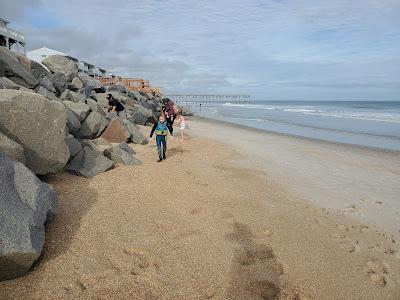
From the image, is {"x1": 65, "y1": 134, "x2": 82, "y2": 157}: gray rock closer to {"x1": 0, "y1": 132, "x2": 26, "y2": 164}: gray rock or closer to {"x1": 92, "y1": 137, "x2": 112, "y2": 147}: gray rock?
{"x1": 0, "y1": 132, "x2": 26, "y2": 164}: gray rock

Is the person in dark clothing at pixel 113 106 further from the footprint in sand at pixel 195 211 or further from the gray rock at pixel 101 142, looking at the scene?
the footprint in sand at pixel 195 211

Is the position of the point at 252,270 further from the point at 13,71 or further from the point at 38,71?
Result: the point at 38,71

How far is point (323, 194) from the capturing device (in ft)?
31.0

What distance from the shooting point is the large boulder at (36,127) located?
6359 millimetres

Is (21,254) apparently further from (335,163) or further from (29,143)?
(335,163)

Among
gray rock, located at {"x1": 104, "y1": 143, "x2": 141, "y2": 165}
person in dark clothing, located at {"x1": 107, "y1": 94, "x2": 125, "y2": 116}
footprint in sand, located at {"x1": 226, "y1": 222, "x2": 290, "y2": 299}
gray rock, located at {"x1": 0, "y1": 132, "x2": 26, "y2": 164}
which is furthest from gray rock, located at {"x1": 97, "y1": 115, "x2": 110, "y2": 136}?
footprint in sand, located at {"x1": 226, "y1": 222, "x2": 290, "y2": 299}

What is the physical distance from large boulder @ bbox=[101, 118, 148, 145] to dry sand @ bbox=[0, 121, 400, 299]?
14.9 ft

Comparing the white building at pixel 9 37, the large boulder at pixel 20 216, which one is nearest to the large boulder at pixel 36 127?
the large boulder at pixel 20 216

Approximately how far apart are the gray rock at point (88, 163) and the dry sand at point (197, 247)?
0.81 feet

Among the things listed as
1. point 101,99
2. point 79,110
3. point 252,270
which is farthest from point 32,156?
point 101,99

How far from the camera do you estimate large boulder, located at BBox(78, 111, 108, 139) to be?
12195 millimetres

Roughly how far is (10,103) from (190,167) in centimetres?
573

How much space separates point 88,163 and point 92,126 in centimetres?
388

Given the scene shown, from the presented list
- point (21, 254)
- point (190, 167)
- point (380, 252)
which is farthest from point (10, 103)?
point (380, 252)
